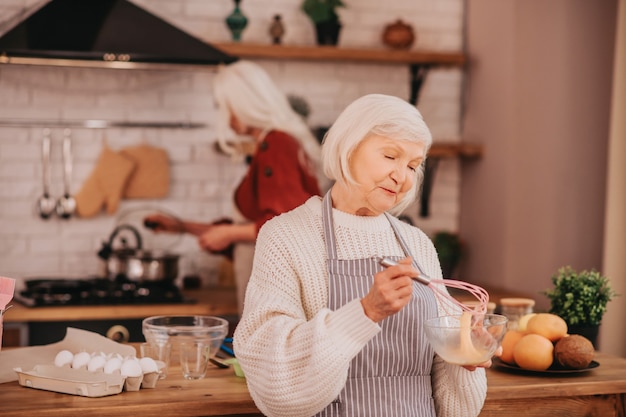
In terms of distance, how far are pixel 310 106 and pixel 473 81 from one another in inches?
36.9

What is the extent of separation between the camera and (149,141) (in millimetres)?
4754

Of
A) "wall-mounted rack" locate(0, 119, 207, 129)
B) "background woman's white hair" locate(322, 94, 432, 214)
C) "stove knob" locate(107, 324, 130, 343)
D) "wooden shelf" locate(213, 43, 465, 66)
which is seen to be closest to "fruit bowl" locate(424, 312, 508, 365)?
"background woman's white hair" locate(322, 94, 432, 214)

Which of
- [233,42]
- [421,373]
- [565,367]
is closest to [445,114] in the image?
[233,42]

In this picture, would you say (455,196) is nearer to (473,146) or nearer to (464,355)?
(473,146)

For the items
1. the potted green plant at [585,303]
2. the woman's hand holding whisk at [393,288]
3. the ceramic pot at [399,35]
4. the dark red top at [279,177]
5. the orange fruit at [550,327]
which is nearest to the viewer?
the woman's hand holding whisk at [393,288]

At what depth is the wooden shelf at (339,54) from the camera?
15.2ft

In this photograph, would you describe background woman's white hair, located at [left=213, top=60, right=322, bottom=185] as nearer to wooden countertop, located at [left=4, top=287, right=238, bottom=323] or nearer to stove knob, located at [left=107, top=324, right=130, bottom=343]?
wooden countertop, located at [left=4, top=287, right=238, bottom=323]

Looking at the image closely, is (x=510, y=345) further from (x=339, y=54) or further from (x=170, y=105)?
(x=170, y=105)

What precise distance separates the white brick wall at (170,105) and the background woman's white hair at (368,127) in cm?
276

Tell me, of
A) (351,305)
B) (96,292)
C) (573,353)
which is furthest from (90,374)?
(96,292)

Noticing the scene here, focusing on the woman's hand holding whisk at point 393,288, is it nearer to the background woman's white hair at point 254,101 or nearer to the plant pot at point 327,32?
the background woman's white hair at point 254,101

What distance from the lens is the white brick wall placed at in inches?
181

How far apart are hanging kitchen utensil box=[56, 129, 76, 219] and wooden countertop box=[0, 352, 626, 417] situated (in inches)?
90.5

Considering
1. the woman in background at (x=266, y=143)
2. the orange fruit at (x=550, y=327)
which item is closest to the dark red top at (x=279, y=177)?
the woman in background at (x=266, y=143)
